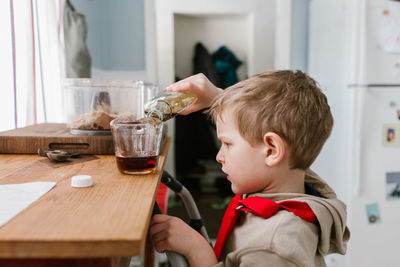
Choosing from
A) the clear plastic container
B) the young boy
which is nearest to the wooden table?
the young boy

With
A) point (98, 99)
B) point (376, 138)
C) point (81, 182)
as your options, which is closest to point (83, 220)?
point (81, 182)

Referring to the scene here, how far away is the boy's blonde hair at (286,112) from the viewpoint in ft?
2.40

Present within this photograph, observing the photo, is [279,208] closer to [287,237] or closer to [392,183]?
[287,237]

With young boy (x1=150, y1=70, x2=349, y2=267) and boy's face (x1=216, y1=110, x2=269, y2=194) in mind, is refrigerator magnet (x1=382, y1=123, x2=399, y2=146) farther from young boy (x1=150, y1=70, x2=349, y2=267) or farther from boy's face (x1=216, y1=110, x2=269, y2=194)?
boy's face (x1=216, y1=110, x2=269, y2=194)

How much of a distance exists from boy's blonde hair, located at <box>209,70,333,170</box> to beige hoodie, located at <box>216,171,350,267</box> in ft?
0.39

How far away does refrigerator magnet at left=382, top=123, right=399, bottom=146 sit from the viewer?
6.46 ft

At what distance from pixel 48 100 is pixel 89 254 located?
160cm

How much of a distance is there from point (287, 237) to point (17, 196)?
47cm

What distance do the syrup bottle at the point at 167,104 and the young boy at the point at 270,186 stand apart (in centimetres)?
13

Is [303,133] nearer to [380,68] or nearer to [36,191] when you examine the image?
[36,191]

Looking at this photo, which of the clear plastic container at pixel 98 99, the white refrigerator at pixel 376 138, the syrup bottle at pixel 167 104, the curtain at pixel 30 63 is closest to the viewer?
the syrup bottle at pixel 167 104

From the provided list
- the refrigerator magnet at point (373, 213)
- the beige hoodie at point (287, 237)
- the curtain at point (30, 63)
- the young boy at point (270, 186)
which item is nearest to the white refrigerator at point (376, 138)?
the refrigerator magnet at point (373, 213)

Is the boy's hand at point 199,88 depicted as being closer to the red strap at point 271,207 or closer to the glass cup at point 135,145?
the glass cup at point 135,145

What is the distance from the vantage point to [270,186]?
797 mm
